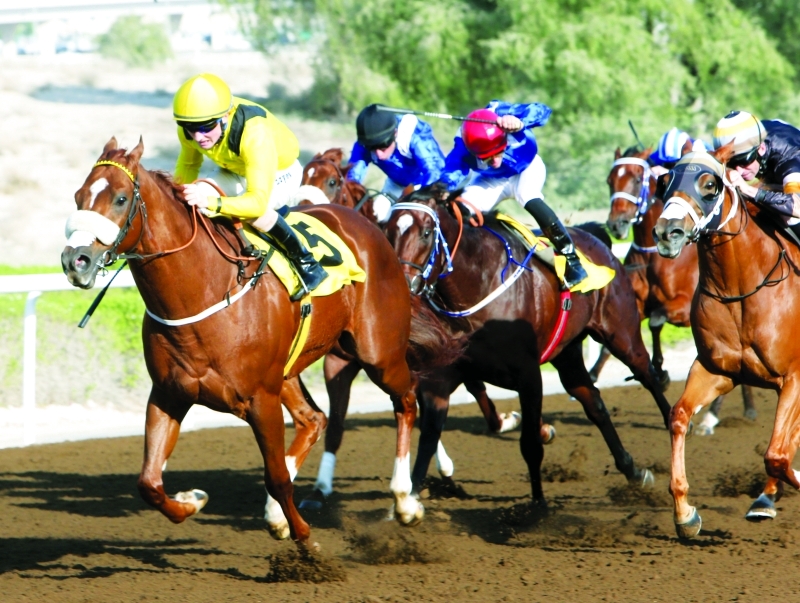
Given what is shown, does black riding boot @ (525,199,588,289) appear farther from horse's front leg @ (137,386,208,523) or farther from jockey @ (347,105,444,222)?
horse's front leg @ (137,386,208,523)

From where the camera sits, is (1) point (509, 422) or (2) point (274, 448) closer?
(2) point (274, 448)

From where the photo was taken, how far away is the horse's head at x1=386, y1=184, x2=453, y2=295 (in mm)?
5582

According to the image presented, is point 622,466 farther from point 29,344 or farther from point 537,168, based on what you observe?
point 29,344

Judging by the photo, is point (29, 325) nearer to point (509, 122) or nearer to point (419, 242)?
point (419, 242)

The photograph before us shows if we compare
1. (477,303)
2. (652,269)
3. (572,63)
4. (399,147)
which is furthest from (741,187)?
(572,63)

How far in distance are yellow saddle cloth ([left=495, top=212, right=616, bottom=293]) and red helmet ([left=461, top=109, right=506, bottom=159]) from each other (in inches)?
15.2

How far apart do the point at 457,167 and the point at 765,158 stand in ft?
5.82

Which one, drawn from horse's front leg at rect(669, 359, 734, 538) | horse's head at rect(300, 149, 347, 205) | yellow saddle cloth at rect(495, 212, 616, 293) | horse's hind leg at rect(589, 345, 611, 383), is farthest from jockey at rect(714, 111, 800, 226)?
horse's hind leg at rect(589, 345, 611, 383)

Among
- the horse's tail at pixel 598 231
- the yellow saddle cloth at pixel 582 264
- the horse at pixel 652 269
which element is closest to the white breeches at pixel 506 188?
the yellow saddle cloth at pixel 582 264

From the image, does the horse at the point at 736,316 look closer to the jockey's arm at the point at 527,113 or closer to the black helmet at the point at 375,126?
the jockey's arm at the point at 527,113

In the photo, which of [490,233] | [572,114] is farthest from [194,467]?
[572,114]

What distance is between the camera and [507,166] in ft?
20.5

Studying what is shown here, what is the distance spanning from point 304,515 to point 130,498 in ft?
3.66

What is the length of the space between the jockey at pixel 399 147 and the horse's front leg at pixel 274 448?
7.33ft
